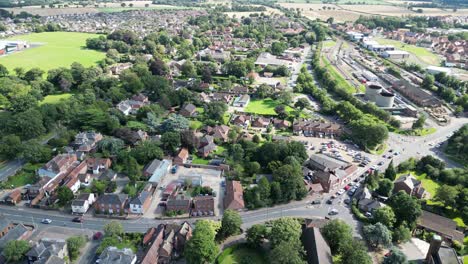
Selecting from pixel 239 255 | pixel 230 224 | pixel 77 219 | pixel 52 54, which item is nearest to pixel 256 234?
pixel 239 255

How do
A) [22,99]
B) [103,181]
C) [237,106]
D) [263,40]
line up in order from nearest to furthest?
1. [103,181]
2. [22,99]
3. [237,106]
4. [263,40]

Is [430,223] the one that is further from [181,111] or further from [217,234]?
[181,111]

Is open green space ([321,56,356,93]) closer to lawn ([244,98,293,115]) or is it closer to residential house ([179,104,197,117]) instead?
lawn ([244,98,293,115])

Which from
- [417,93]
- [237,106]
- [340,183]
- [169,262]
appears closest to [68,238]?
[169,262]

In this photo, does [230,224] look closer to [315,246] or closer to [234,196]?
[234,196]

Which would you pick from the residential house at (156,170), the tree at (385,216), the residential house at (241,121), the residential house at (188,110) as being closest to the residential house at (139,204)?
the residential house at (156,170)

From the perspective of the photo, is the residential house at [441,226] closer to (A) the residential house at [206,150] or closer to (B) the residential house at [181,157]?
(A) the residential house at [206,150]
